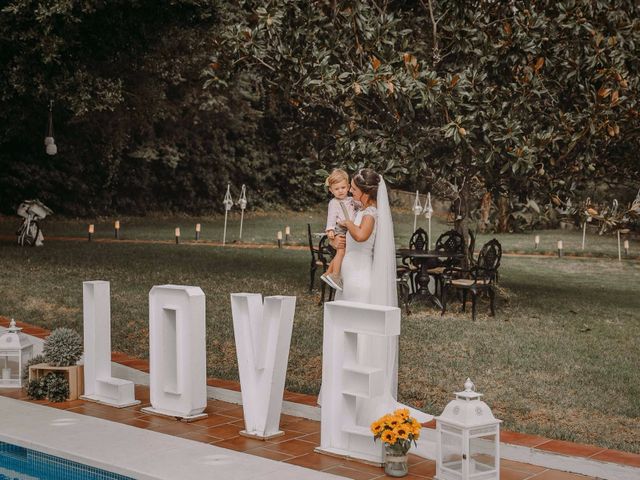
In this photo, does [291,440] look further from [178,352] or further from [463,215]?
[463,215]

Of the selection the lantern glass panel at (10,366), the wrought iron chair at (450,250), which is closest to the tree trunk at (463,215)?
the wrought iron chair at (450,250)

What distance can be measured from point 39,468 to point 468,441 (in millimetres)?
2928

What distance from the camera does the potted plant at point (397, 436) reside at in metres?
5.67

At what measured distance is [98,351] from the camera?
7.68 meters

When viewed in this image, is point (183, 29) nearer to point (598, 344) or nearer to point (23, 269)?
point (23, 269)

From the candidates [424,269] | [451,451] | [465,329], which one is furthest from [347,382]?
[424,269]

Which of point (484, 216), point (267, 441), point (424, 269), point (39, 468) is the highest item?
point (484, 216)

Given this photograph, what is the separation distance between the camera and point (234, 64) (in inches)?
545

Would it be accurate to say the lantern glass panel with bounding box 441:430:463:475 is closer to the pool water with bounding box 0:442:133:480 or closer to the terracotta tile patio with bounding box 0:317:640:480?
the terracotta tile patio with bounding box 0:317:640:480

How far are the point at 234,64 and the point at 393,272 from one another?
7311 millimetres

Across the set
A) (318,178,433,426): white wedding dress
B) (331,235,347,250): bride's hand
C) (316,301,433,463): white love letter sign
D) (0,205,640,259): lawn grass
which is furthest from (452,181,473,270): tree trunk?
(0,205,640,259): lawn grass

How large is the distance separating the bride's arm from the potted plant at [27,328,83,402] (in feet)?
8.70

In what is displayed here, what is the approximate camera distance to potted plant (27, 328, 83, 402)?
772 centimetres

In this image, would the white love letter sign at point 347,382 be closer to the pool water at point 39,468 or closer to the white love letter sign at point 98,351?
the pool water at point 39,468
